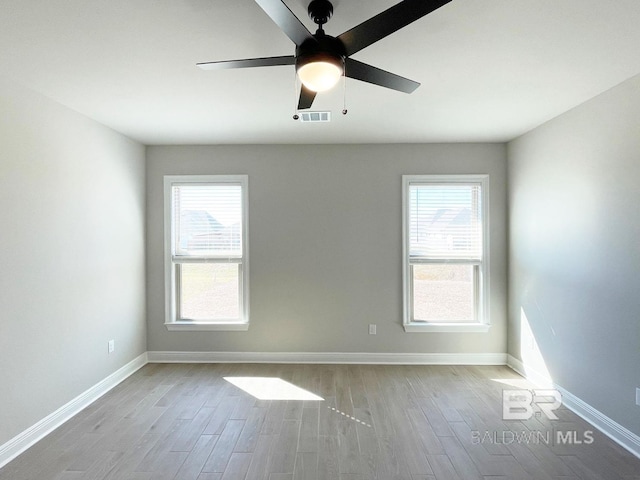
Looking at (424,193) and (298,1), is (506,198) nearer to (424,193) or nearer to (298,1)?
(424,193)

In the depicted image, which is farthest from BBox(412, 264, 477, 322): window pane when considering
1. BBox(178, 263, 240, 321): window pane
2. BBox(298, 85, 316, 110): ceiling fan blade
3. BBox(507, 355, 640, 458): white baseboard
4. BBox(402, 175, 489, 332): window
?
BBox(298, 85, 316, 110): ceiling fan blade

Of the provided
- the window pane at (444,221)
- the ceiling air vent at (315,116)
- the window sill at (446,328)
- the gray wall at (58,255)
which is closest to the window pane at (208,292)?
the gray wall at (58,255)

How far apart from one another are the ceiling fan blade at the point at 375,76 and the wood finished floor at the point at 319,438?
232cm

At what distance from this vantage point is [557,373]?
10.0ft

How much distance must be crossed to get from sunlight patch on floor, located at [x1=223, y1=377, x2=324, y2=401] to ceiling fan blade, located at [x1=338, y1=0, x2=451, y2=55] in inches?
111

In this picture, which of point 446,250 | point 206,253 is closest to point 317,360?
point 206,253

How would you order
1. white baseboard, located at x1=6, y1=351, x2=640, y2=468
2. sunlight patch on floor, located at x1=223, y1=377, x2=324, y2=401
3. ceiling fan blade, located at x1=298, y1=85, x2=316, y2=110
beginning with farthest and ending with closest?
sunlight patch on floor, located at x1=223, y1=377, x2=324, y2=401, white baseboard, located at x1=6, y1=351, x2=640, y2=468, ceiling fan blade, located at x1=298, y1=85, x2=316, y2=110

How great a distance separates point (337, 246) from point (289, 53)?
2.28m

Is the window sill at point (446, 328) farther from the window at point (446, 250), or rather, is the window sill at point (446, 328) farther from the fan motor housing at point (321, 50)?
the fan motor housing at point (321, 50)

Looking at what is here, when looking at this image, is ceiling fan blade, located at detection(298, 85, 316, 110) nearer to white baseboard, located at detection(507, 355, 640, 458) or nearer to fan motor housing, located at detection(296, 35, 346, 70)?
fan motor housing, located at detection(296, 35, 346, 70)

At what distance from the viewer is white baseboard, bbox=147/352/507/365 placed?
3.89 metres

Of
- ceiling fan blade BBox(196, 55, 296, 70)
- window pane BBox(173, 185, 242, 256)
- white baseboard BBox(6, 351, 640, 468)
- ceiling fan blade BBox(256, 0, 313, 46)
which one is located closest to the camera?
ceiling fan blade BBox(256, 0, 313, 46)

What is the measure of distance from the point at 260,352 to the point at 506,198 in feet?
11.3

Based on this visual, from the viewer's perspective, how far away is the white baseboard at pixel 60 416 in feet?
7.40
